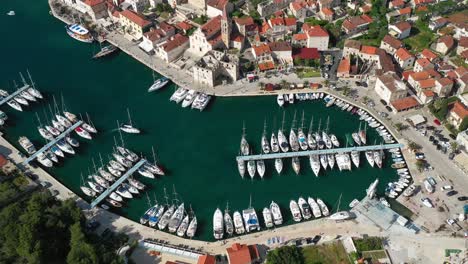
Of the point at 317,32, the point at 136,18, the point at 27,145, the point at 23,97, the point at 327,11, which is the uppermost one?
the point at 136,18

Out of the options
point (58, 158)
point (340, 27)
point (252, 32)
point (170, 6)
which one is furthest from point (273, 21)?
point (58, 158)

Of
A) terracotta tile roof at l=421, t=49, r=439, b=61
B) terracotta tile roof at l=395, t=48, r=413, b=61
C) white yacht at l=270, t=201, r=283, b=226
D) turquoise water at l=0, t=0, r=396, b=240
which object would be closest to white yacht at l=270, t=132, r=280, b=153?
turquoise water at l=0, t=0, r=396, b=240

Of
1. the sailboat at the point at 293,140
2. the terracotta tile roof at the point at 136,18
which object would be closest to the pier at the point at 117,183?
the sailboat at the point at 293,140

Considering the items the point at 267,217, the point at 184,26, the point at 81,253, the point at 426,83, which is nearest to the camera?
the point at 81,253

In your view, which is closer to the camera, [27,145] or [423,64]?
[27,145]

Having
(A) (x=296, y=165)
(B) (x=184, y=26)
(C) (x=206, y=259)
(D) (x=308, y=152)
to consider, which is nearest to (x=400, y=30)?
(D) (x=308, y=152)

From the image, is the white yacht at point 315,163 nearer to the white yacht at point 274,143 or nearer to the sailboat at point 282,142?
the sailboat at point 282,142

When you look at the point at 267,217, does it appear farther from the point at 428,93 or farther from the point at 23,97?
the point at 23,97

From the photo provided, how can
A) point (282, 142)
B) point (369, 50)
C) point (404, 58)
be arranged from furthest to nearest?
point (369, 50)
point (404, 58)
point (282, 142)
